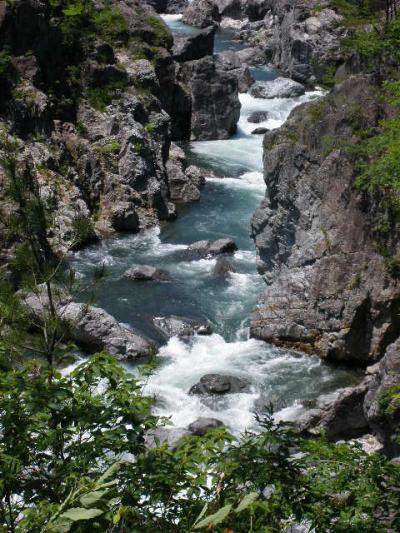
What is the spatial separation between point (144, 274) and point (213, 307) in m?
2.41

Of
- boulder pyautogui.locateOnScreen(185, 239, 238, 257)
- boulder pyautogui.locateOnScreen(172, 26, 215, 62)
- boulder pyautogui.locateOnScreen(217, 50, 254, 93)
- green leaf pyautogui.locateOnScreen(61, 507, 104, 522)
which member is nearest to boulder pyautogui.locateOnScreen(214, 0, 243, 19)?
boulder pyautogui.locateOnScreen(217, 50, 254, 93)

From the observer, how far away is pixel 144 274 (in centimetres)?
1877

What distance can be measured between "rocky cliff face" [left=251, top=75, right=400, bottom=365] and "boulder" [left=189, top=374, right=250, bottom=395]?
1.96 m

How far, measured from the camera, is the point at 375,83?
1541 cm

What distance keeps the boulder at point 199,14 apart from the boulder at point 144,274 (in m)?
31.3

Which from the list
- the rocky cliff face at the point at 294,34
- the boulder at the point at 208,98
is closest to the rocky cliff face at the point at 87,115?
the boulder at the point at 208,98

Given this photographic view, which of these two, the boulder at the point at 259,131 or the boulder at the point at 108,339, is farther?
the boulder at the point at 259,131

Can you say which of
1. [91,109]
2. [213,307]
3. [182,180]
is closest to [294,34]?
[182,180]

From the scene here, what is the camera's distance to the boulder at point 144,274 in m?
18.8

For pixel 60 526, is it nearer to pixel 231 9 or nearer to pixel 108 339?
pixel 108 339

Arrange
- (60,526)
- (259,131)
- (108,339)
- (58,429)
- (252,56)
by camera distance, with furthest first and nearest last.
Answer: (252,56) < (259,131) < (108,339) < (58,429) < (60,526)

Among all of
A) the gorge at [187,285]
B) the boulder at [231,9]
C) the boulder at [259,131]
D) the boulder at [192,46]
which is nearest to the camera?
the gorge at [187,285]

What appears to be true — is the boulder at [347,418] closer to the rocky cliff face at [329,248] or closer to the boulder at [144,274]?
the rocky cliff face at [329,248]

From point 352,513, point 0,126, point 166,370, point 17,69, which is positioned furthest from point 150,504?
point 17,69
